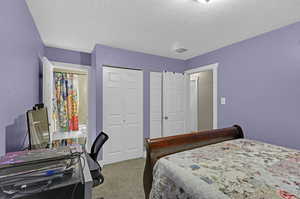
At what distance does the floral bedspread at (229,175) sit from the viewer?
814mm

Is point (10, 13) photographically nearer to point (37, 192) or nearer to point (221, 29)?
point (37, 192)

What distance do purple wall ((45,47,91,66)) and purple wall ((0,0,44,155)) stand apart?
1.32 m

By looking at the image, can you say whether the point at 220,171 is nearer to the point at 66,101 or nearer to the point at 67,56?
the point at 67,56

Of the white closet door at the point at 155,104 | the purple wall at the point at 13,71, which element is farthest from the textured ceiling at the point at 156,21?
the white closet door at the point at 155,104

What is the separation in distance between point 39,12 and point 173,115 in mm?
3150

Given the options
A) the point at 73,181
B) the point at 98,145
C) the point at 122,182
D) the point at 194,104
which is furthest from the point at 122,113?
the point at 194,104

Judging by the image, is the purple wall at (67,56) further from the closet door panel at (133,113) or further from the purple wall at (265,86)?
the purple wall at (265,86)

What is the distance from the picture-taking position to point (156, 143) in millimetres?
1441

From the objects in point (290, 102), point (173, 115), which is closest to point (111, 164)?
point (173, 115)

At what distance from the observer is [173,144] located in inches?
60.7

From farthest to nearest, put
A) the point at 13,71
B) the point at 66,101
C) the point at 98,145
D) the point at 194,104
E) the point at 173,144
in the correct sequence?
the point at 66,101
the point at 194,104
the point at 98,145
the point at 173,144
the point at 13,71

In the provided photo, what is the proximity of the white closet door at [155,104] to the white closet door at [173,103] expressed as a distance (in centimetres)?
13

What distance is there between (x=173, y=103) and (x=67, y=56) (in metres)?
2.73

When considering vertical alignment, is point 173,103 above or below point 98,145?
above
